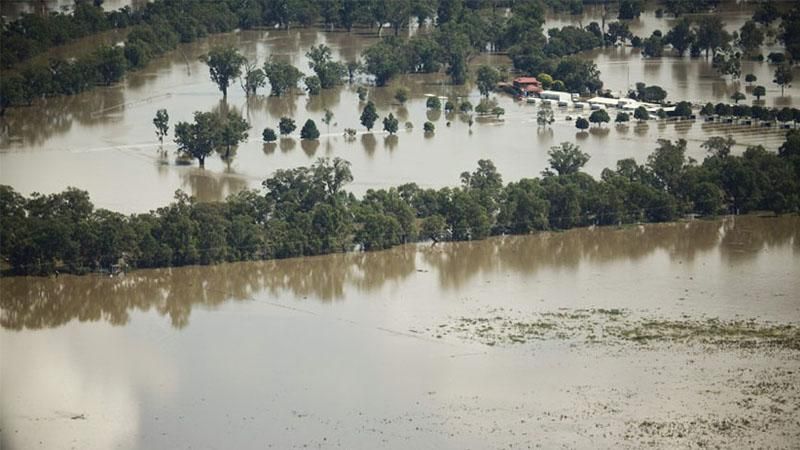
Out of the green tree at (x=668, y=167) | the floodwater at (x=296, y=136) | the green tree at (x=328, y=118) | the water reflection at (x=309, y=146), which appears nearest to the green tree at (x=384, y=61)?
the floodwater at (x=296, y=136)

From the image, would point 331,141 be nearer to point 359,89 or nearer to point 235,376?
point 359,89

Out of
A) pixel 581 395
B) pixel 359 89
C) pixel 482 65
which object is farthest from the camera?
pixel 482 65

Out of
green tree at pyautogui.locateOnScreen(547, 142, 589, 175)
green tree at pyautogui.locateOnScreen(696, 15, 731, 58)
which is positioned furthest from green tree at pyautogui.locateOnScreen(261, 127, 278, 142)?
green tree at pyautogui.locateOnScreen(696, 15, 731, 58)

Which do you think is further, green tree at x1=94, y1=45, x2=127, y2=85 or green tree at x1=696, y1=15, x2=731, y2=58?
green tree at x1=696, y1=15, x2=731, y2=58

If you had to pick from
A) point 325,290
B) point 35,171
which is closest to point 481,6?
point 35,171

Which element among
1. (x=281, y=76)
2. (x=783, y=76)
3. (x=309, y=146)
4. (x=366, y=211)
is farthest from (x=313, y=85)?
(x=366, y=211)

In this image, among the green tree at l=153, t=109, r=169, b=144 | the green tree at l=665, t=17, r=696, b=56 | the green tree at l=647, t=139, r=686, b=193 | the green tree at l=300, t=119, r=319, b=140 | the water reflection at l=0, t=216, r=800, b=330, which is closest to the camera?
the water reflection at l=0, t=216, r=800, b=330

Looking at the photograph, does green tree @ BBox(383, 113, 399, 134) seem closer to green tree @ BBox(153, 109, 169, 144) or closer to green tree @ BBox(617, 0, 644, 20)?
green tree @ BBox(153, 109, 169, 144)
